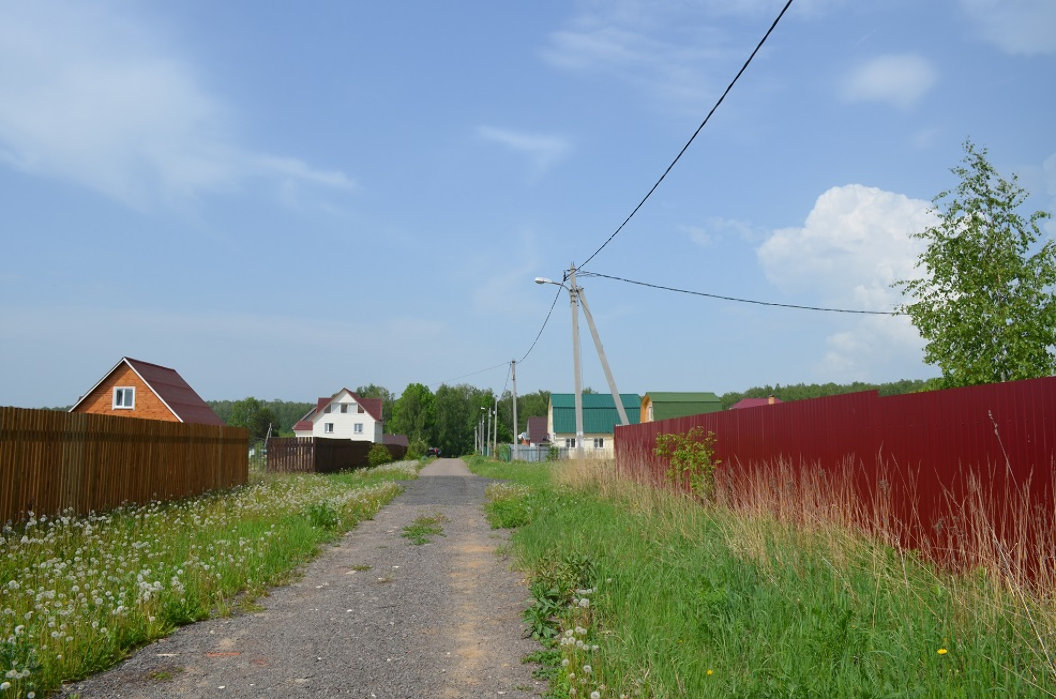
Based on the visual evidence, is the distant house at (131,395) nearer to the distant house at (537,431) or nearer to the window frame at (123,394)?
the window frame at (123,394)

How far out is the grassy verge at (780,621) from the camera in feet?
A: 12.5

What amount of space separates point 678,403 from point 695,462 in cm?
5181

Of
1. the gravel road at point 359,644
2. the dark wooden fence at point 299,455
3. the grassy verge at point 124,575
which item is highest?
the dark wooden fence at point 299,455

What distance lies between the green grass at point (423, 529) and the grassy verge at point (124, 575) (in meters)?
1.06

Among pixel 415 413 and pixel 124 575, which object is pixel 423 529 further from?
pixel 415 413

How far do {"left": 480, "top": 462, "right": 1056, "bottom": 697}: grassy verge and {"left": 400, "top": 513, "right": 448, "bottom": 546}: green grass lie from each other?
3.56 m

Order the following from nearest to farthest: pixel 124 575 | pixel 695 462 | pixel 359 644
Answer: pixel 359 644 → pixel 124 575 → pixel 695 462

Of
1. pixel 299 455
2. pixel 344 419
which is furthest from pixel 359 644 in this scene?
pixel 344 419

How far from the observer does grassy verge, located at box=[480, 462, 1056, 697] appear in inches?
150

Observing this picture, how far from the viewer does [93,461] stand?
10.9 m

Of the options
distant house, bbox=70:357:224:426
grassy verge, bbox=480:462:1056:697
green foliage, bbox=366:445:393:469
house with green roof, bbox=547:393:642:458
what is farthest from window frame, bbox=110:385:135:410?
house with green roof, bbox=547:393:642:458

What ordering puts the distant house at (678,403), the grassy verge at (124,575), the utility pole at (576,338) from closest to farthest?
the grassy verge at (124,575) → the utility pole at (576,338) → the distant house at (678,403)

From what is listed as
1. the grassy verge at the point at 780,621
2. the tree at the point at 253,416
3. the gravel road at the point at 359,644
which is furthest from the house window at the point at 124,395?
the tree at the point at 253,416

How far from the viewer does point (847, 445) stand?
780 centimetres
